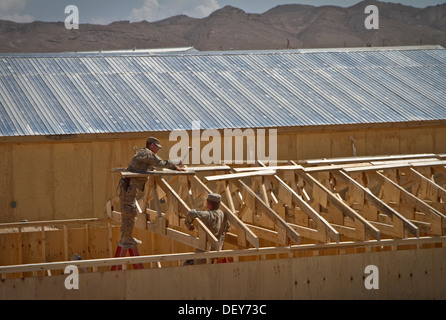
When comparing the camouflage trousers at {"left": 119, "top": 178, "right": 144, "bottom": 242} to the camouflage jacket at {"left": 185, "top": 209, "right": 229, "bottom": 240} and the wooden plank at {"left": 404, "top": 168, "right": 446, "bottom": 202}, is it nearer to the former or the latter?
the camouflage jacket at {"left": 185, "top": 209, "right": 229, "bottom": 240}

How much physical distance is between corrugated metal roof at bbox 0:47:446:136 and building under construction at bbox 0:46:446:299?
7 cm

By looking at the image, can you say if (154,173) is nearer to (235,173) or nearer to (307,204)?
(235,173)

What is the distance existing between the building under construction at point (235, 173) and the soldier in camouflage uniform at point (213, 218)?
0.90ft

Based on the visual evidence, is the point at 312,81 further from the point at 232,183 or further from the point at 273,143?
the point at 232,183

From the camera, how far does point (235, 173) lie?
18.8m

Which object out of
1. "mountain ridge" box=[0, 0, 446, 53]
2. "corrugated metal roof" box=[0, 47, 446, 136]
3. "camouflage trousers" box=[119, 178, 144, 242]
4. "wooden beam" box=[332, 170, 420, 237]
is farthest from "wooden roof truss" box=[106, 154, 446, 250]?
"mountain ridge" box=[0, 0, 446, 53]

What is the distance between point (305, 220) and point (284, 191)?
105cm

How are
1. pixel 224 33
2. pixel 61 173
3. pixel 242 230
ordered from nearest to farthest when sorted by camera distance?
pixel 242 230 → pixel 61 173 → pixel 224 33

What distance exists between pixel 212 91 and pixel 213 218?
31.7 feet

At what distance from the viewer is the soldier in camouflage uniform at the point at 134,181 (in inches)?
671

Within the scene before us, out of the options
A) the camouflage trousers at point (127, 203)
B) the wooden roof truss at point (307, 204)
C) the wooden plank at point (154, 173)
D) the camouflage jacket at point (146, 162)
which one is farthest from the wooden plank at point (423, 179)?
the camouflage trousers at point (127, 203)

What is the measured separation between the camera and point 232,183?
18.7 metres

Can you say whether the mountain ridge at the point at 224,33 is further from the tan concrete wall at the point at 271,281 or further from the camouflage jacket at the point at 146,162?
the tan concrete wall at the point at 271,281

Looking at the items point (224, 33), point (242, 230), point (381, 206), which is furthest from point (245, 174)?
point (224, 33)
